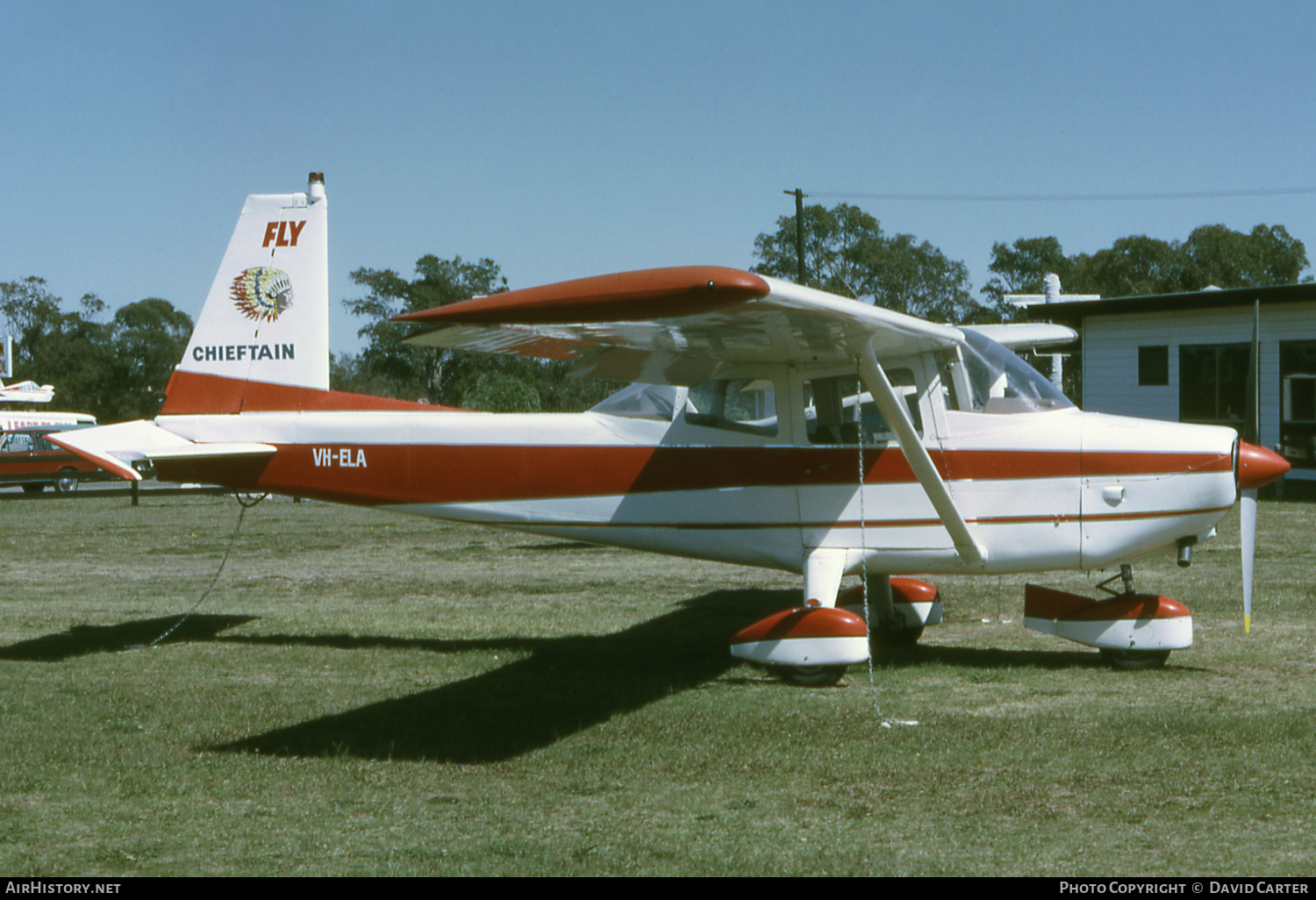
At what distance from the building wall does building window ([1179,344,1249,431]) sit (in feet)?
0.57

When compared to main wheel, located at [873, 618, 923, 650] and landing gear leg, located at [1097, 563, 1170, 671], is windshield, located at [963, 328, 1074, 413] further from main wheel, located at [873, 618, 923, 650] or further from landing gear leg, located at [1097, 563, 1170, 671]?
main wheel, located at [873, 618, 923, 650]

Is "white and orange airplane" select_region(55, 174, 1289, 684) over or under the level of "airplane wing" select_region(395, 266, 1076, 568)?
under

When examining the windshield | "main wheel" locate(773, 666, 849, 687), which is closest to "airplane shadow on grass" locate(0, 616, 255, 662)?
"main wheel" locate(773, 666, 849, 687)

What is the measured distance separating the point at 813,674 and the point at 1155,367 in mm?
22880

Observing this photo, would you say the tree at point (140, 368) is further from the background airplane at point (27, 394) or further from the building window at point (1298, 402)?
the building window at point (1298, 402)

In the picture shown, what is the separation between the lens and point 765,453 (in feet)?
27.1

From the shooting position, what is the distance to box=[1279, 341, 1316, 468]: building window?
81.5 feet

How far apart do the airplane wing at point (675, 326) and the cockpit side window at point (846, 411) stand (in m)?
0.18

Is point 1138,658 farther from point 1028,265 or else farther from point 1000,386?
point 1028,265

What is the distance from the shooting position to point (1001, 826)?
471cm

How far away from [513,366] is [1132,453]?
176 feet

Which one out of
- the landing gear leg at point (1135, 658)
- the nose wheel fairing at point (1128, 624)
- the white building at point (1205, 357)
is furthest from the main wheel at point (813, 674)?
the white building at point (1205, 357)

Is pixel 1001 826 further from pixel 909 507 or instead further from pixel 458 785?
pixel 909 507
